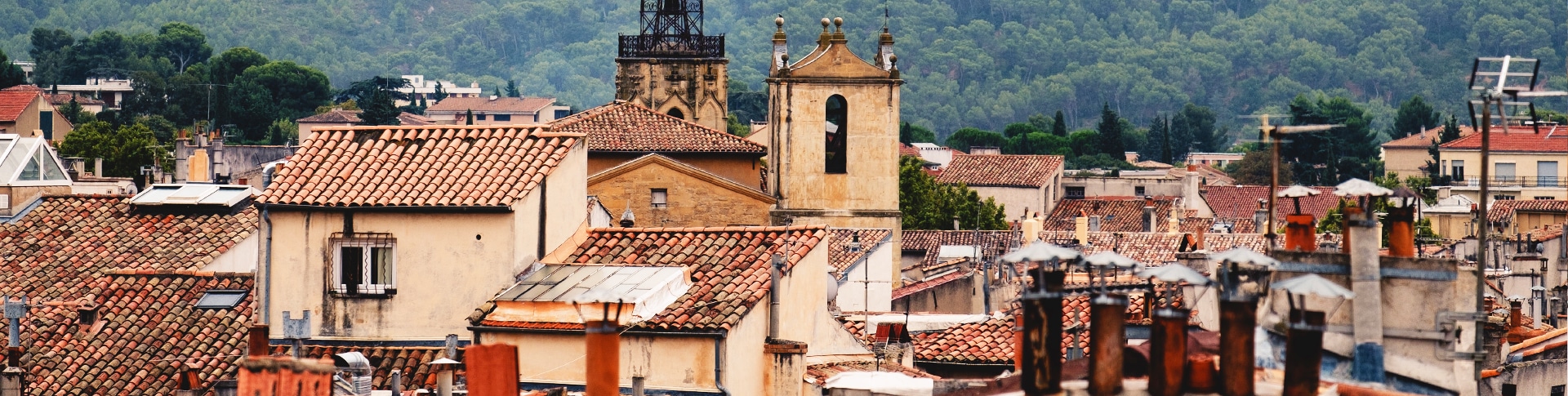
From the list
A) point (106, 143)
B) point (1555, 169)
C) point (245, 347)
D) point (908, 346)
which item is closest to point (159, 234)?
point (245, 347)

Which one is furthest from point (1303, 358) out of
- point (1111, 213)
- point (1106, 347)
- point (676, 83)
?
point (1111, 213)

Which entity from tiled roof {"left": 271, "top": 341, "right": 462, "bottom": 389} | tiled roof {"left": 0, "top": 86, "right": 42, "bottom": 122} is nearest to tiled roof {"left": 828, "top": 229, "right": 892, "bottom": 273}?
tiled roof {"left": 271, "top": 341, "right": 462, "bottom": 389}

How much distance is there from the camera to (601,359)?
14.2 meters

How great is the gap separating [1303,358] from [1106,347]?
0.85 metres

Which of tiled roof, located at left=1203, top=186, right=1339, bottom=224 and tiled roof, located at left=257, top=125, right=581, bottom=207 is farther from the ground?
tiled roof, located at left=1203, top=186, right=1339, bottom=224

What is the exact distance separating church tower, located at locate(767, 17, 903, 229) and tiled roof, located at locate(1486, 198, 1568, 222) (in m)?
26.7

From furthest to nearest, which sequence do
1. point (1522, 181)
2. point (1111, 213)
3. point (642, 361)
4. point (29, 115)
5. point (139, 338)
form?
point (29, 115)
point (1522, 181)
point (1111, 213)
point (139, 338)
point (642, 361)

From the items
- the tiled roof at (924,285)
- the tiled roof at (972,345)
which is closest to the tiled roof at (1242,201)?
the tiled roof at (924,285)

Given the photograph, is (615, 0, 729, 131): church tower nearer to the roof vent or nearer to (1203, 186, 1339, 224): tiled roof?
(1203, 186, 1339, 224): tiled roof

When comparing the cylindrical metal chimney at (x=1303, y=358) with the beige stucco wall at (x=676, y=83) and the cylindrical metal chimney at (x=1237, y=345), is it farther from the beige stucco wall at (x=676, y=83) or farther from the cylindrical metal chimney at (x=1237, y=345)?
the beige stucco wall at (x=676, y=83)

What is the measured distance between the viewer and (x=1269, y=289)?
1168 centimetres

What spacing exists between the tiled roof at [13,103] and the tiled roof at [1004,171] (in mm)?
35816

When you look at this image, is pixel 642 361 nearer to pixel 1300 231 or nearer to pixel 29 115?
pixel 1300 231

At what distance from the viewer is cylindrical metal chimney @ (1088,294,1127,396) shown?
10.5m
